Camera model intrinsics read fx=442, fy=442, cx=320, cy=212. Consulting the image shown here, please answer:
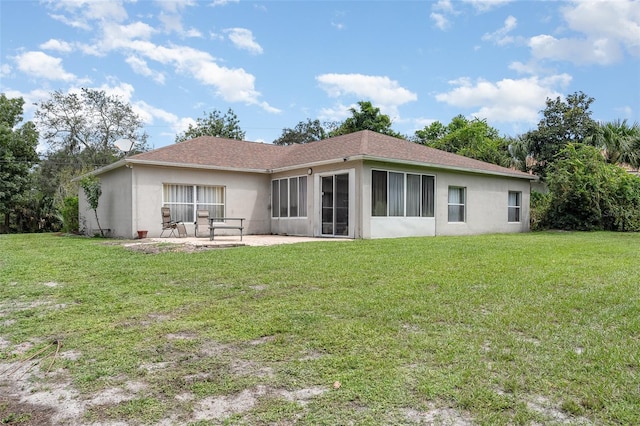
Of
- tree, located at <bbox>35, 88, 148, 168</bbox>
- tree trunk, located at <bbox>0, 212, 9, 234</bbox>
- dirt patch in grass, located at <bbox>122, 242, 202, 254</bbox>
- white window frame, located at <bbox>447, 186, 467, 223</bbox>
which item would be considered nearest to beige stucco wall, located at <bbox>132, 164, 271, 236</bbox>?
dirt patch in grass, located at <bbox>122, 242, 202, 254</bbox>

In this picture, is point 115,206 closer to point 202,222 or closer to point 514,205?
point 202,222

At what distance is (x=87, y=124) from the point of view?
3369cm

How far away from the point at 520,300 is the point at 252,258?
4.80 m

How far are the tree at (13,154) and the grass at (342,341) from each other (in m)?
23.6

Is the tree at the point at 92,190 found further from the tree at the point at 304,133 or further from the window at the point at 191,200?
the tree at the point at 304,133

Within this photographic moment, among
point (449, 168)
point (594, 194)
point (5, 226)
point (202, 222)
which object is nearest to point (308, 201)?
point (202, 222)

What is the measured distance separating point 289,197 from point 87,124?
24862 mm

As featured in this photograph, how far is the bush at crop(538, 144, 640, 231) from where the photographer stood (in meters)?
17.1

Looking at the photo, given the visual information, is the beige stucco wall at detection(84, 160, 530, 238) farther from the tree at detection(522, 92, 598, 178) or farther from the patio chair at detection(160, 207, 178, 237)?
the tree at detection(522, 92, 598, 178)

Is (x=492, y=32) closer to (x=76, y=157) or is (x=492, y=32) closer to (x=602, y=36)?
(x=602, y=36)

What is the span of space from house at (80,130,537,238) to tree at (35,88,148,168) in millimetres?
17911

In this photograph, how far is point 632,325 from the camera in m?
3.65

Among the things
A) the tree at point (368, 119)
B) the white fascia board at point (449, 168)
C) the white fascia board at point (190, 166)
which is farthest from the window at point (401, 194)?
the tree at point (368, 119)

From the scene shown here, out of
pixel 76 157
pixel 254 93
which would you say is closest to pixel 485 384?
pixel 254 93
